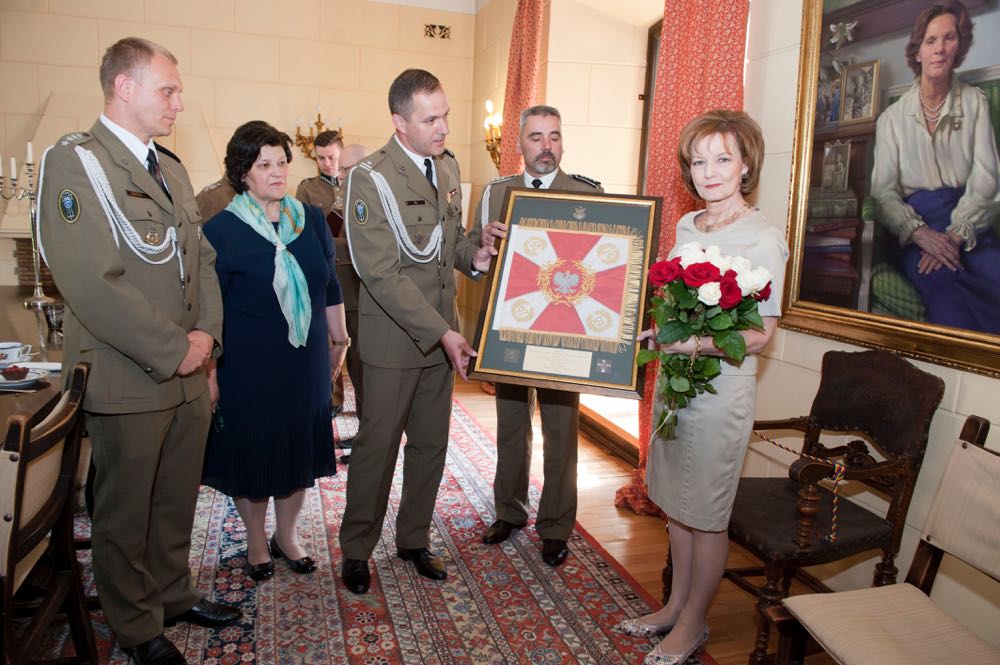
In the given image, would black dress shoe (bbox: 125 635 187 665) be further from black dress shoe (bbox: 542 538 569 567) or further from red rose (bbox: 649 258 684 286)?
red rose (bbox: 649 258 684 286)

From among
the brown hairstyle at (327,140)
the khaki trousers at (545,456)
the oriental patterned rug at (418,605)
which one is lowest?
the oriental patterned rug at (418,605)

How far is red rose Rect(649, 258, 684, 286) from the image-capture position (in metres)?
1.95

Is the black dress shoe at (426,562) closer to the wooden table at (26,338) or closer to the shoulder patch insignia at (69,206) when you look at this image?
the wooden table at (26,338)

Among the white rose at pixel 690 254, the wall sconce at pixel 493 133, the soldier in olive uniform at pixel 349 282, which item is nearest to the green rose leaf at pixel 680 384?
the white rose at pixel 690 254

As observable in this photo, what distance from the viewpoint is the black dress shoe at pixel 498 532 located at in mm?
3138

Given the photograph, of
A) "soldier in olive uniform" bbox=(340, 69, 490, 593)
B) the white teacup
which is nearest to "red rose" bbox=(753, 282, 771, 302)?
"soldier in olive uniform" bbox=(340, 69, 490, 593)

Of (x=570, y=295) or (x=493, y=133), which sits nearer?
(x=570, y=295)

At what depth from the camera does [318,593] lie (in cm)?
267

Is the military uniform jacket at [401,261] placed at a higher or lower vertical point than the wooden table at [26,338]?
higher

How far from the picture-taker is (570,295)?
2.45 metres

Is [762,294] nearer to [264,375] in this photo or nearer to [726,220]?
[726,220]

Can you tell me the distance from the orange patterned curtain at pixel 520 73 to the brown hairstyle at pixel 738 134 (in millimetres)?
3037

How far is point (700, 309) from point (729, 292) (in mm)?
125

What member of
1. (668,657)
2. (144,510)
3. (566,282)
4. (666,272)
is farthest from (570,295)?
(144,510)
